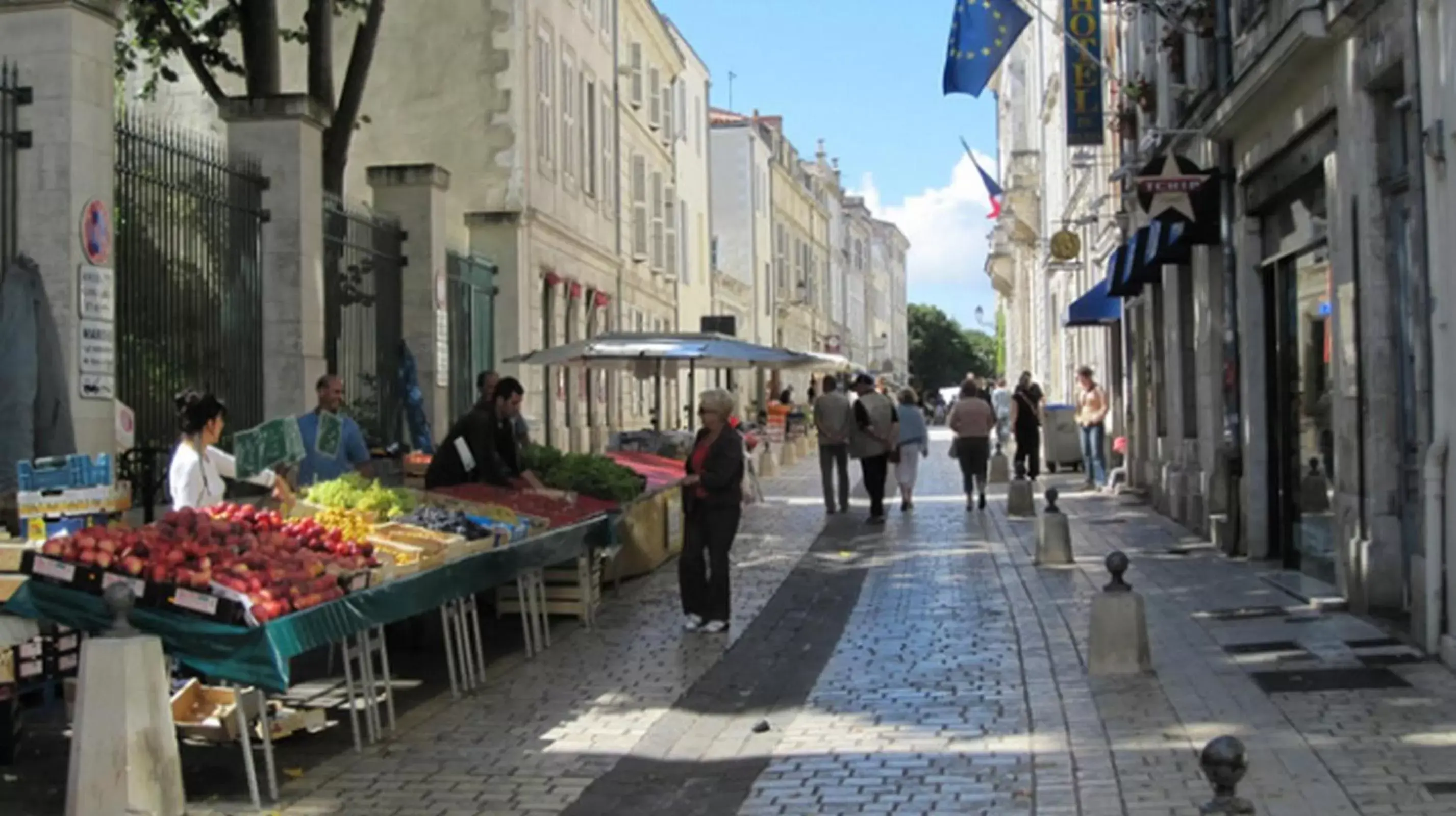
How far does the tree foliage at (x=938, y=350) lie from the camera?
132500 mm

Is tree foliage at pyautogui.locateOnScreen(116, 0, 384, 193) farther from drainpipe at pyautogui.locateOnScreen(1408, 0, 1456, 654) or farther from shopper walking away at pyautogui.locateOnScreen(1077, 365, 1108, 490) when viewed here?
shopper walking away at pyautogui.locateOnScreen(1077, 365, 1108, 490)

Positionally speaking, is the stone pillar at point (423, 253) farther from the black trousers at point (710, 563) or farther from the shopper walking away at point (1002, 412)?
the shopper walking away at point (1002, 412)

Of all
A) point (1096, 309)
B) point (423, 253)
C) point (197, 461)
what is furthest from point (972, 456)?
point (197, 461)

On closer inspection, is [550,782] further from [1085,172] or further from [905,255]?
[905,255]

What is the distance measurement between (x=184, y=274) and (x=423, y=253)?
229 inches

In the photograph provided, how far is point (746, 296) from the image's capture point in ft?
180

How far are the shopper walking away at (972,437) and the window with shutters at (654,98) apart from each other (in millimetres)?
17354

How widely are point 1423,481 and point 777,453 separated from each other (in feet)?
84.0

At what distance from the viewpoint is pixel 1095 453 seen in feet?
83.4

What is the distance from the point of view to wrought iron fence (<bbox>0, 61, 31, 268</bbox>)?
9891 mm

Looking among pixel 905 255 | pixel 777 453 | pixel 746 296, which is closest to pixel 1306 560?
pixel 777 453

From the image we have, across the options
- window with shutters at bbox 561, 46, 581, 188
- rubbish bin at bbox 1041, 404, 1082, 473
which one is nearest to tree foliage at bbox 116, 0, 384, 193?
window with shutters at bbox 561, 46, 581, 188

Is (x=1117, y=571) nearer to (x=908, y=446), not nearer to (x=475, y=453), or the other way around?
(x=475, y=453)

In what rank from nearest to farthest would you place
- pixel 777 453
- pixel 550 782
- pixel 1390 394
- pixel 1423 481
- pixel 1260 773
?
1. pixel 1260 773
2. pixel 550 782
3. pixel 1423 481
4. pixel 1390 394
5. pixel 777 453
